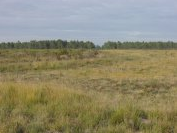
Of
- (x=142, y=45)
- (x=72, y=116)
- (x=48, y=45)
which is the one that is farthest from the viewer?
(x=142, y=45)

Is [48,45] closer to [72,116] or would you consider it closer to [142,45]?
[142,45]

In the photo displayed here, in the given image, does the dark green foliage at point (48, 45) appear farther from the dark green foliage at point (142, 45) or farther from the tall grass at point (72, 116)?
the tall grass at point (72, 116)

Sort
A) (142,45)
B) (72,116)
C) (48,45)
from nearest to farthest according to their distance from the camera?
(72,116) → (48,45) → (142,45)

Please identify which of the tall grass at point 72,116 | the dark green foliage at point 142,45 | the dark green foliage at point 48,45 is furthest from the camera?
the dark green foliage at point 142,45

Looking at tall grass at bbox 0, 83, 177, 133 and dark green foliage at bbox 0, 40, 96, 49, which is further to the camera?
dark green foliage at bbox 0, 40, 96, 49

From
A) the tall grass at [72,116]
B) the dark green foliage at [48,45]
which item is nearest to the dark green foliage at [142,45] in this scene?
the dark green foliage at [48,45]

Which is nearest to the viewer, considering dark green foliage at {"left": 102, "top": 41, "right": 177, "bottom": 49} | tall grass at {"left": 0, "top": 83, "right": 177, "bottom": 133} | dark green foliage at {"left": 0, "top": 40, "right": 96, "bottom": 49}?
tall grass at {"left": 0, "top": 83, "right": 177, "bottom": 133}

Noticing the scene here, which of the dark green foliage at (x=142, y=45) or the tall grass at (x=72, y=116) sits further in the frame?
the dark green foliage at (x=142, y=45)

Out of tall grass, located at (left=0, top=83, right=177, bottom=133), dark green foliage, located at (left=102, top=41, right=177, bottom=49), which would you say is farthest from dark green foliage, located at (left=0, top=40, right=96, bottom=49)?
tall grass, located at (left=0, top=83, right=177, bottom=133)

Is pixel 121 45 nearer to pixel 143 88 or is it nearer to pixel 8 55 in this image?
pixel 8 55

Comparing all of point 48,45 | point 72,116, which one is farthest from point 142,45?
point 72,116

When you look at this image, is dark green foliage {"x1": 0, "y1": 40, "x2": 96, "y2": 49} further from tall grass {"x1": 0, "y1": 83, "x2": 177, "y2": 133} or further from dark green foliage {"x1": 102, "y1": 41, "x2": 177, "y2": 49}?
tall grass {"x1": 0, "y1": 83, "x2": 177, "y2": 133}

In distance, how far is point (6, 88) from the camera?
1002cm

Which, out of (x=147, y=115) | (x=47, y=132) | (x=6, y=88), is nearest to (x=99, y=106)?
(x=147, y=115)
